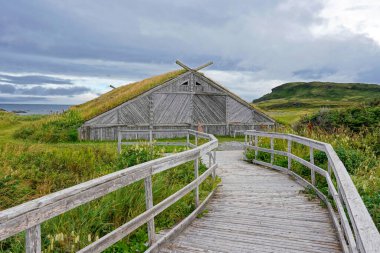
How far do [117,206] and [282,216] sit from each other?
2965 mm

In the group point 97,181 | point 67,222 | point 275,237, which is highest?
point 97,181

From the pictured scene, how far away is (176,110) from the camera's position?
3152cm

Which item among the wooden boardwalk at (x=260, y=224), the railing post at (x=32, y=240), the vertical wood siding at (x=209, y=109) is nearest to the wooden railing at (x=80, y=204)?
the railing post at (x=32, y=240)

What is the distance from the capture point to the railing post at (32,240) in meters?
2.77

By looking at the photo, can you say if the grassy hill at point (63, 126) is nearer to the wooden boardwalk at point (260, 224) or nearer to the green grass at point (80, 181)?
the green grass at point (80, 181)

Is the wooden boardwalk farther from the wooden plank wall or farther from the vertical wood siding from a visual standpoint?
the vertical wood siding

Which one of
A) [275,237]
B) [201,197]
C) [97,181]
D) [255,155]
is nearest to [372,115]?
[255,155]

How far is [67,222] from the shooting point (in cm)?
511

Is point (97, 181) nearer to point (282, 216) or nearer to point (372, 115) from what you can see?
point (282, 216)

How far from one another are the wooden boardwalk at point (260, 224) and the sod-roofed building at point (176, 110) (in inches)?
813

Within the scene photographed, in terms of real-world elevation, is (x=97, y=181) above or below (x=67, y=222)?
above

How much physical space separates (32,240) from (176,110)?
28786 millimetres

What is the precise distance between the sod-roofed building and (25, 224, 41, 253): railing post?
26.2 metres

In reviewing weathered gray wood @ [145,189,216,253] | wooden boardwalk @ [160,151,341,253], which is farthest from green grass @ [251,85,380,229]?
weathered gray wood @ [145,189,216,253]
